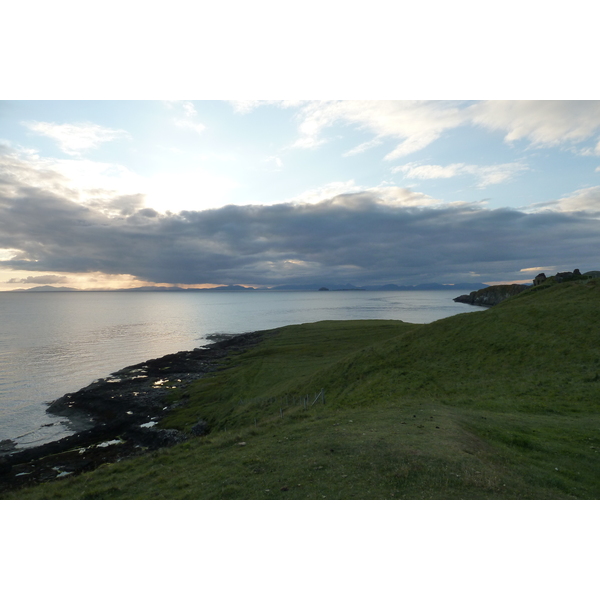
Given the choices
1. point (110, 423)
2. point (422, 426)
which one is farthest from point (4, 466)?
point (422, 426)

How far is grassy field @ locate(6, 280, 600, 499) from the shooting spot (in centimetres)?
1422

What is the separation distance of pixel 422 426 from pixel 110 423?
47352mm

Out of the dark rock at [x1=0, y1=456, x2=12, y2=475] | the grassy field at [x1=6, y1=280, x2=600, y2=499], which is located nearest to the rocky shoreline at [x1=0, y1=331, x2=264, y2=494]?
the dark rock at [x1=0, y1=456, x2=12, y2=475]

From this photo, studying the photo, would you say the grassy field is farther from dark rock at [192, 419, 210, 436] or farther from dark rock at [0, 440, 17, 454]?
dark rock at [0, 440, 17, 454]

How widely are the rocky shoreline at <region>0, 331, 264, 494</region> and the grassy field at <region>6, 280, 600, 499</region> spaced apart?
5173 millimetres

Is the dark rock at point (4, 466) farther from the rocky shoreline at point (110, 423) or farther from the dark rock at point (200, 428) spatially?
the dark rock at point (200, 428)

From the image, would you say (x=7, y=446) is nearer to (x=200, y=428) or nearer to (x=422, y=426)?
(x=200, y=428)

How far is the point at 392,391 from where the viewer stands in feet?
114

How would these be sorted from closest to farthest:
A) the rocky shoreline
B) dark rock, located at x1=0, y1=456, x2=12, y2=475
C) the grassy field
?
the grassy field
dark rock, located at x1=0, y1=456, x2=12, y2=475
the rocky shoreline

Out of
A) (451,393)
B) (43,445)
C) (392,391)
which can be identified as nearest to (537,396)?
(451,393)

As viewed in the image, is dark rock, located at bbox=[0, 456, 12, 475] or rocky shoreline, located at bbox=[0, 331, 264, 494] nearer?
dark rock, located at bbox=[0, 456, 12, 475]

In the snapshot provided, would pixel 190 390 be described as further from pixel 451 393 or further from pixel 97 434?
pixel 451 393

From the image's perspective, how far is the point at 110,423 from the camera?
162ft

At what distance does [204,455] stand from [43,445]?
33.4 meters
